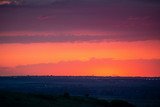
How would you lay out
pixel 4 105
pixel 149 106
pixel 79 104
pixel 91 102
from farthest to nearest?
pixel 149 106 → pixel 91 102 → pixel 79 104 → pixel 4 105

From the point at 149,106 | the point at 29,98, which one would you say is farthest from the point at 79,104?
the point at 149,106

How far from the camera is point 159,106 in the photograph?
93.8 m

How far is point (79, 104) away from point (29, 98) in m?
6.98

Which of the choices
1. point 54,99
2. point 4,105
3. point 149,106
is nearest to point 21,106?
point 4,105

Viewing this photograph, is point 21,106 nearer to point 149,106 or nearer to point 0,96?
point 0,96

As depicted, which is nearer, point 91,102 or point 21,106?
point 21,106

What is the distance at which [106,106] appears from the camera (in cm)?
6225

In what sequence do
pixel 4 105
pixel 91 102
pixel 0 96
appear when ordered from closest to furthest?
1. pixel 4 105
2. pixel 0 96
3. pixel 91 102

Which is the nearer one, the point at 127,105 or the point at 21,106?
the point at 21,106

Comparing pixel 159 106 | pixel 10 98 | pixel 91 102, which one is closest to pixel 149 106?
pixel 159 106

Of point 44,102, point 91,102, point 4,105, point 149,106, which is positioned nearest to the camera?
point 4,105

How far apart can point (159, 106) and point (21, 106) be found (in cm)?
4915

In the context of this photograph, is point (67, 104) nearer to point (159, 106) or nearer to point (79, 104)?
point (79, 104)

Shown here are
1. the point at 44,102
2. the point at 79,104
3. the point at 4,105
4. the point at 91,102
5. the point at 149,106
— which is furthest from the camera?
the point at 149,106
